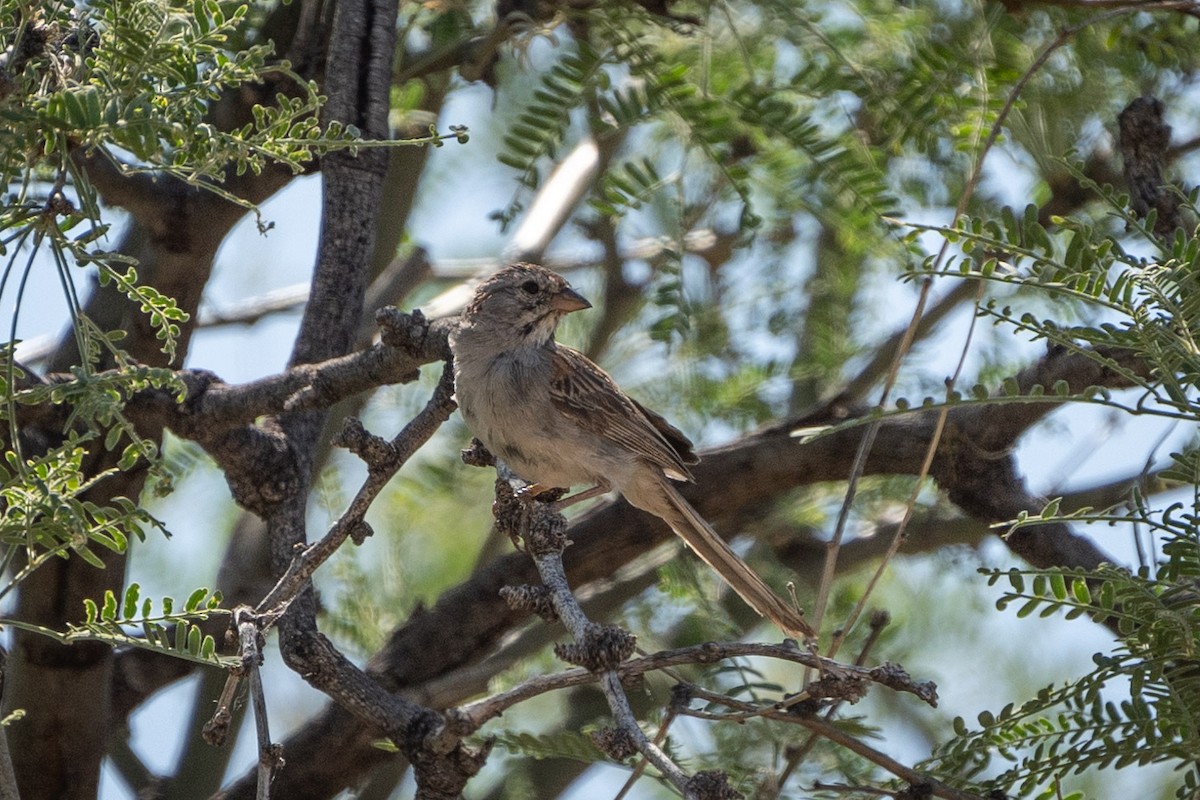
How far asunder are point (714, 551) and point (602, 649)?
1946 mm

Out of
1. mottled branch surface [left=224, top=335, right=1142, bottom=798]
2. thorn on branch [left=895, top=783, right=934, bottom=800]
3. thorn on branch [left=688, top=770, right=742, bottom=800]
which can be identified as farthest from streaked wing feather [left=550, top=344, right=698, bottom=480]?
thorn on branch [left=688, top=770, right=742, bottom=800]

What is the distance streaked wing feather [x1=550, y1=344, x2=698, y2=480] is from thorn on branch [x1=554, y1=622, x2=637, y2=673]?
206 centimetres

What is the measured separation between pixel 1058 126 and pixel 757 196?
1.49 m

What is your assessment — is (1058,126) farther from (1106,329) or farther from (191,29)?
(191,29)

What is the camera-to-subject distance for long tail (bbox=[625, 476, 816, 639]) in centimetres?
398

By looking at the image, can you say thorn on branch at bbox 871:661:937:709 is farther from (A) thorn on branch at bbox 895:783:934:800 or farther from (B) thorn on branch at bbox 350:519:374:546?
(B) thorn on branch at bbox 350:519:374:546

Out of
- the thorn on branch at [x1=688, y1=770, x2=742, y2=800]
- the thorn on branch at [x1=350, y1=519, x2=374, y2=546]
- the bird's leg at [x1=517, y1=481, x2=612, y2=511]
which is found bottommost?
the thorn on branch at [x1=688, y1=770, x2=742, y2=800]

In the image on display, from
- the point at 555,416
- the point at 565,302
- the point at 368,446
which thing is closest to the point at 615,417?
the point at 555,416

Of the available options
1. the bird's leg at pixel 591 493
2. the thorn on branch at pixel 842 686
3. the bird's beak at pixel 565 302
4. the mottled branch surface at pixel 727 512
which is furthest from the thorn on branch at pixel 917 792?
the bird's beak at pixel 565 302

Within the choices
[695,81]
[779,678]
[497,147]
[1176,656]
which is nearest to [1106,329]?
[1176,656]

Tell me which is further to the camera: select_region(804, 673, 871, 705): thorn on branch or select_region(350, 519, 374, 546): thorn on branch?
select_region(350, 519, 374, 546): thorn on branch

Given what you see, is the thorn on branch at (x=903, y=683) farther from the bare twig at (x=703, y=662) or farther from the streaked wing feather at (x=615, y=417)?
the streaked wing feather at (x=615, y=417)

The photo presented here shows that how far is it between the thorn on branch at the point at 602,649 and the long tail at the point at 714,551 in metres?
1.46

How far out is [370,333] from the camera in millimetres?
5441
